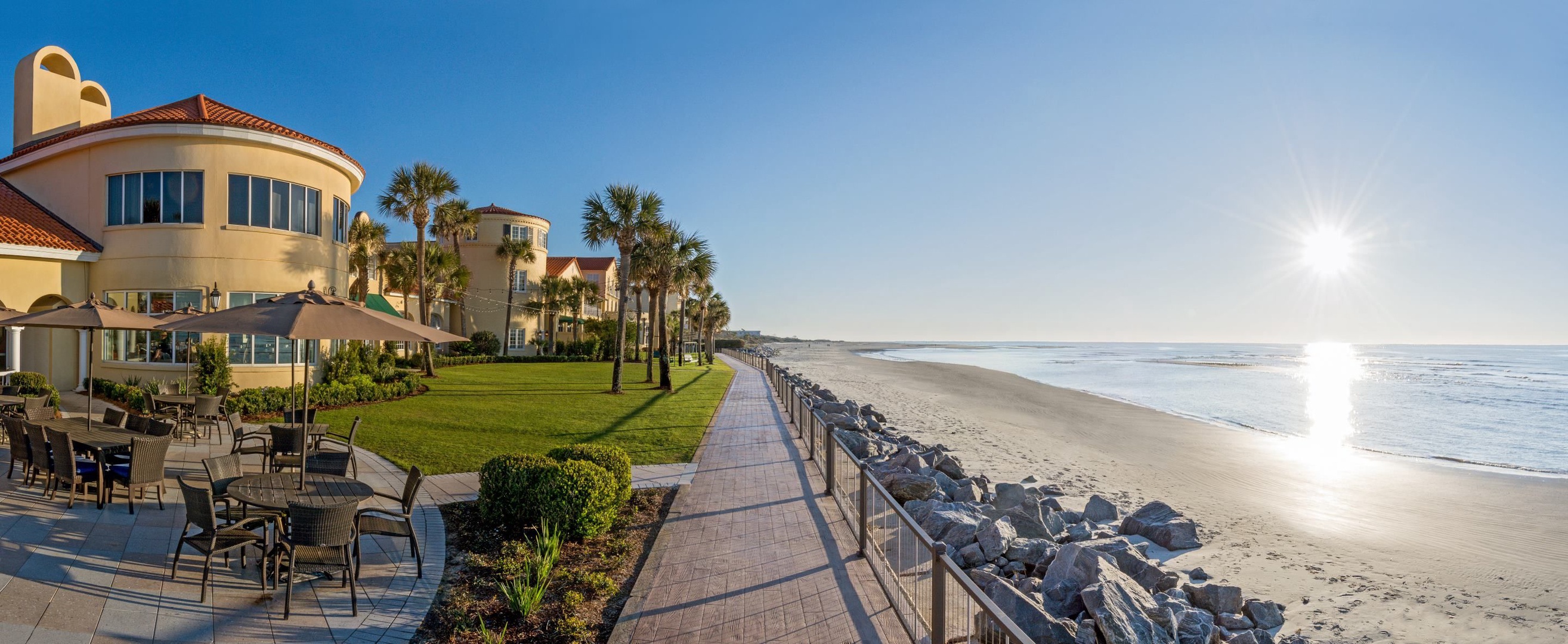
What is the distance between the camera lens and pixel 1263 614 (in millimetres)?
6852

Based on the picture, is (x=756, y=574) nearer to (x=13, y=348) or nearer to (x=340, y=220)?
(x=340, y=220)

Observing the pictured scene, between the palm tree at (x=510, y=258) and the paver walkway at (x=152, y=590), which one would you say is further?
the palm tree at (x=510, y=258)

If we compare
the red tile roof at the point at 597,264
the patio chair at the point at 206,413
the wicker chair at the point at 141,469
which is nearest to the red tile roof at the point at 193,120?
the patio chair at the point at 206,413

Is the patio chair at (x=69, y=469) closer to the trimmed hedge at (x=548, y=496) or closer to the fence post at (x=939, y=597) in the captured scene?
the trimmed hedge at (x=548, y=496)

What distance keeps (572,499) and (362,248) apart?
34225 mm

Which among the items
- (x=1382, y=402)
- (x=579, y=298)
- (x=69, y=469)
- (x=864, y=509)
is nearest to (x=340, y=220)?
(x=69, y=469)

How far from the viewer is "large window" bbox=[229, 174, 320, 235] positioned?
1762 cm

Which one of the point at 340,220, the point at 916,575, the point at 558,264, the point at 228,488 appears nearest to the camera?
the point at 916,575

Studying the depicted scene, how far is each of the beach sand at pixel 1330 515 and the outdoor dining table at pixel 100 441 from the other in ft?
42.0

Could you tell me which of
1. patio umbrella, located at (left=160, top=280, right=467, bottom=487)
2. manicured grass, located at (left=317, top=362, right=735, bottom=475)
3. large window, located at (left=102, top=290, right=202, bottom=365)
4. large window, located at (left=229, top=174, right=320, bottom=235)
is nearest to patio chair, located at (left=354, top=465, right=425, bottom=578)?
patio umbrella, located at (left=160, top=280, right=467, bottom=487)

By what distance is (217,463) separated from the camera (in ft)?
22.5

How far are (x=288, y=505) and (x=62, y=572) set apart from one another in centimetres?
201

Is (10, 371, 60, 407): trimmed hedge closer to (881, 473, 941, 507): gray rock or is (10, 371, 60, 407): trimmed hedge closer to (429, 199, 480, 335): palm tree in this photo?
(881, 473, 941, 507): gray rock

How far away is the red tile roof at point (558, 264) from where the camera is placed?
181 feet
